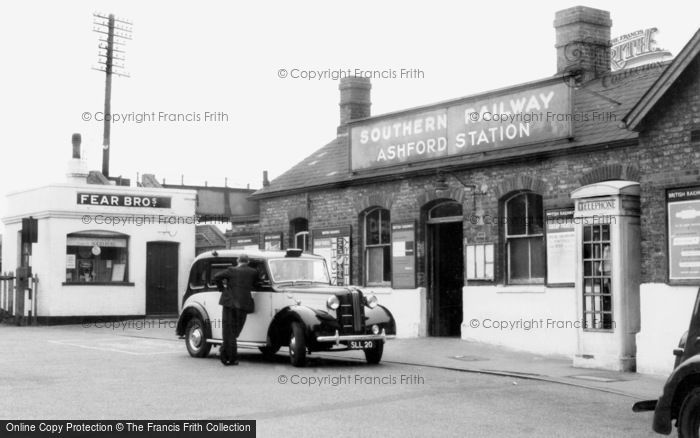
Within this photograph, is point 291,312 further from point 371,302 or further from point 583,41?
point 583,41

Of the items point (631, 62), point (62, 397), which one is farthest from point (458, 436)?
point (631, 62)

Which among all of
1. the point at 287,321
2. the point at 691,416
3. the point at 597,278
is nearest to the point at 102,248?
the point at 287,321

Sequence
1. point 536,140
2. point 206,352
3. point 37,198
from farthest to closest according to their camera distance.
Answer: point 37,198 → point 536,140 → point 206,352

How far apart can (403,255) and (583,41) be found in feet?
19.5

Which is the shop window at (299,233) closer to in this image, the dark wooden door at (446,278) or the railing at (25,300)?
the dark wooden door at (446,278)

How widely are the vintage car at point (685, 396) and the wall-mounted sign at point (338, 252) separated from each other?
568 inches

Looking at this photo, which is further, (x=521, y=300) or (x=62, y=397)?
(x=521, y=300)

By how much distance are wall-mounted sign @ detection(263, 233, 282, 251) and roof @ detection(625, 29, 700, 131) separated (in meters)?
11.9

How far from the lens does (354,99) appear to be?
25.2 metres

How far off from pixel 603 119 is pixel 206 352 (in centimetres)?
832

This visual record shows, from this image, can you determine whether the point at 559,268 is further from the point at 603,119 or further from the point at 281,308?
the point at 281,308

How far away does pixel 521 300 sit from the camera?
57.6ft

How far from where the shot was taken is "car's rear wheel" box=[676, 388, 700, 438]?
291 inches

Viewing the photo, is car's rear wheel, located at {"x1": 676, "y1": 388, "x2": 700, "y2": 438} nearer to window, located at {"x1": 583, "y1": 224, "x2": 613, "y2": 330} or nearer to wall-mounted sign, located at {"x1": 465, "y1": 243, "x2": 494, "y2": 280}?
window, located at {"x1": 583, "y1": 224, "x2": 613, "y2": 330}
